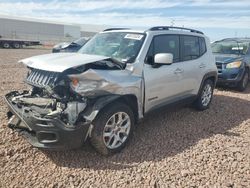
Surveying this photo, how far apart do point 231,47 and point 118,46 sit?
6.58 metres

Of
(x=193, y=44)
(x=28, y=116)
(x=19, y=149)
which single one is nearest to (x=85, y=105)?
(x=28, y=116)

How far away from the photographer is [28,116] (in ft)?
10.7

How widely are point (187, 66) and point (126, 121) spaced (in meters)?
2.00

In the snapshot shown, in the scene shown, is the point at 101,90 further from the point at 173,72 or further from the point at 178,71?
the point at 178,71

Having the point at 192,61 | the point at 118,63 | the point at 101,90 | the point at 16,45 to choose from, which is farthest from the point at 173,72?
the point at 16,45

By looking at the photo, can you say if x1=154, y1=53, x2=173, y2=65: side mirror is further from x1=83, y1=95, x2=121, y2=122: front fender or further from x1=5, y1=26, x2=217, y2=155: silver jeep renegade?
x1=83, y1=95, x2=121, y2=122: front fender

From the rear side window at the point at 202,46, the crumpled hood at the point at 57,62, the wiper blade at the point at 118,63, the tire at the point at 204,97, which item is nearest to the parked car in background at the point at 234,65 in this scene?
the tire at the point at 204,97

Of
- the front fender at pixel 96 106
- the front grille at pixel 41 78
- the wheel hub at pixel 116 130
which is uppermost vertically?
the front grille at pixel 41 78

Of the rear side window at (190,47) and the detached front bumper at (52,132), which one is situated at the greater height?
the rear side window at (190,47)

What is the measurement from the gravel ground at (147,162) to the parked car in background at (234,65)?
147 inches

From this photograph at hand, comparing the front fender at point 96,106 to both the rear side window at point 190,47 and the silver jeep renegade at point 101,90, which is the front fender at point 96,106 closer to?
the silver jeep renegade at point 101,90

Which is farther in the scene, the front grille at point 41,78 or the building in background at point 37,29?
the building in background at point 37,29

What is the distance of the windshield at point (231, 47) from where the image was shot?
9.24 m

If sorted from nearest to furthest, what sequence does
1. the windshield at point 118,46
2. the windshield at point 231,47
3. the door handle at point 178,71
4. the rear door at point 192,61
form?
the windshield at point 118,46, the door handle at point 178,71, the rear door at point 192,61, the windshield at point 231,47
